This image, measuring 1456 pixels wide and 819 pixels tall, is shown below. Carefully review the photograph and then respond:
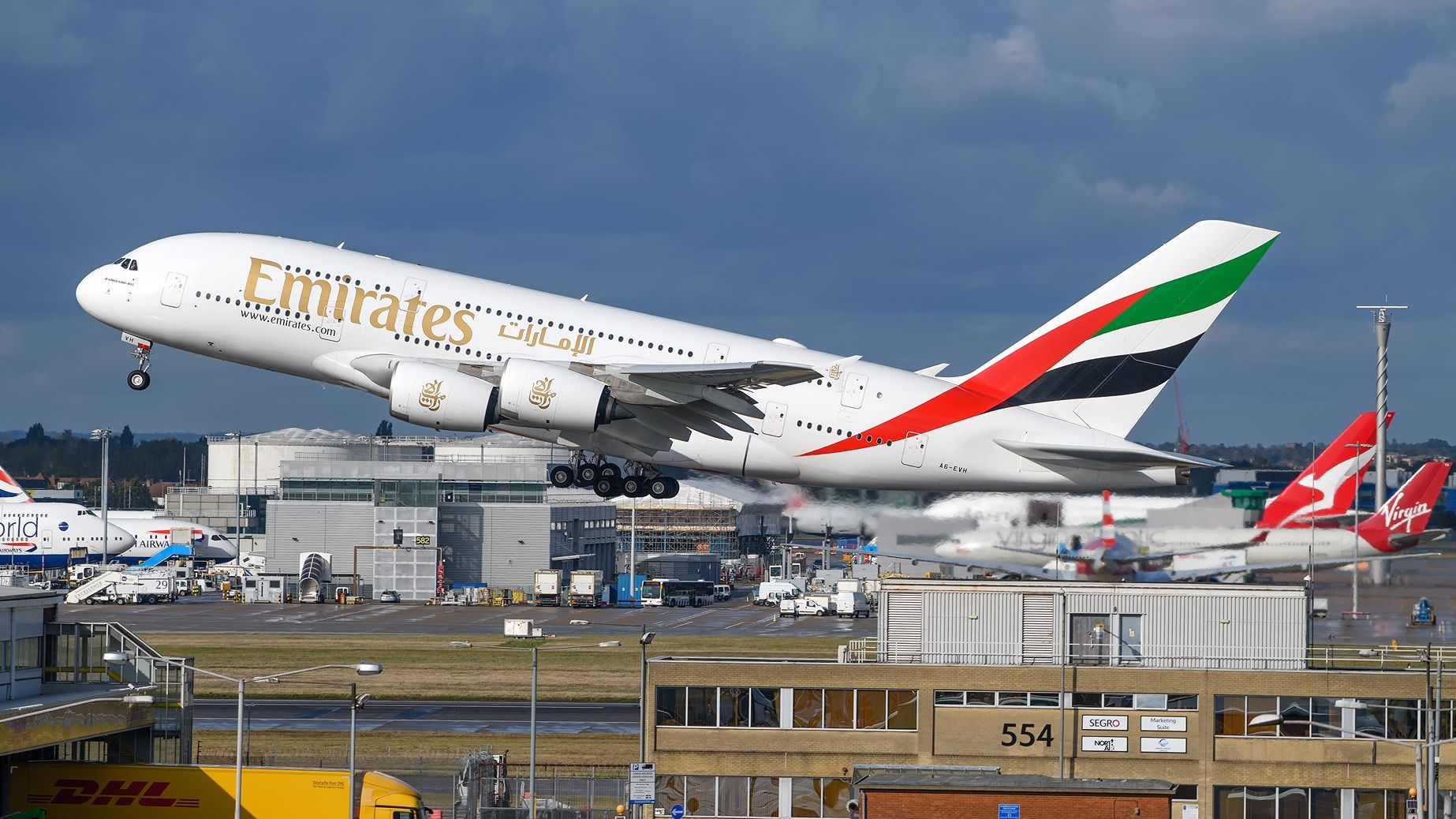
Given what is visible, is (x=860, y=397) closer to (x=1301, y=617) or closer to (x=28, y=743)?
(x=1301, y=617)

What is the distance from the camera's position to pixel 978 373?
5525 centimetres

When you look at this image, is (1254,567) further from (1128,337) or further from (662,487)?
(662,487)

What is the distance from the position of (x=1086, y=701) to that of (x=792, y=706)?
8811 mm

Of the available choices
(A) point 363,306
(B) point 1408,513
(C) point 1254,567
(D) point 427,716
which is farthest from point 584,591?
(C) point 1254,567

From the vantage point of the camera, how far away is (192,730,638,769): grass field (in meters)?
58.4

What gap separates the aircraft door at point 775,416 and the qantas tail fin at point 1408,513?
18322 mm

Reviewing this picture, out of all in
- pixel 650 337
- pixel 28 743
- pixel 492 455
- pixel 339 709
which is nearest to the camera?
pixel 28 743

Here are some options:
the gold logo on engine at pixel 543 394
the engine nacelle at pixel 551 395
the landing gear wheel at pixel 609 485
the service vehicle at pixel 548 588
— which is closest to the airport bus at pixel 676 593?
the service vehicle at pixel 548 588

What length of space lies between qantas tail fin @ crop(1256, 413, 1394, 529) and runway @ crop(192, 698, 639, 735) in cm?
2673

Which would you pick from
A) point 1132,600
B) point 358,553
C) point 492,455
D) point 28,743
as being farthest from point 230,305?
point 492,455

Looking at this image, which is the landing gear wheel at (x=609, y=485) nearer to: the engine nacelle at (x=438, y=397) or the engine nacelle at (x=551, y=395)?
the engine nacelle at (x=551, y=395)

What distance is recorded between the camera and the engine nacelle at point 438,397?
5191cm

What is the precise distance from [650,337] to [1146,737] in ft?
63.7

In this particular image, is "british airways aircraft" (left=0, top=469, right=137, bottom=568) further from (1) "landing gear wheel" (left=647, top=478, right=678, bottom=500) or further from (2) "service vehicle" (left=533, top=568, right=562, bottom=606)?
(1) "landing gear wheel" (left=647, top=478, right=678, bottom=500)
